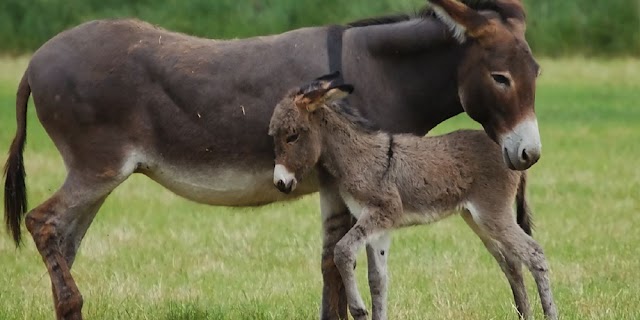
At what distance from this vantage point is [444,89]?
7578 millimetres

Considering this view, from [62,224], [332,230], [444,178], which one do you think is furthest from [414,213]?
[62,224]

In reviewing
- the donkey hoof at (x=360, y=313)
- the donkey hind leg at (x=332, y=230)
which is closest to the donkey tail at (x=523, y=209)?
the donkey hind leg at (x=332, y=230)

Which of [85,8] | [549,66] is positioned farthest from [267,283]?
[85,8]

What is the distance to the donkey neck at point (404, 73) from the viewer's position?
7.55 metres

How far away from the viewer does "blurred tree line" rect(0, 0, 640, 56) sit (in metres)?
25.9

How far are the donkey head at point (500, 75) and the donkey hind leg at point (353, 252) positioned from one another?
837mm

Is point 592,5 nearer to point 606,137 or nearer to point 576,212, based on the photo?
point 606,137

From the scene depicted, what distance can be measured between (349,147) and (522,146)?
3.41 feet

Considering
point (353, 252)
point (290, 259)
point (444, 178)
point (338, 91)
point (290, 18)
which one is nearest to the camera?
point (353, 252)

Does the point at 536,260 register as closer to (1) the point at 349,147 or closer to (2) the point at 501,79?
(2) the point at 501,79

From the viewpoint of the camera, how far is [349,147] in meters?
7.45

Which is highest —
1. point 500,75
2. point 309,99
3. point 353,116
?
point 500,75

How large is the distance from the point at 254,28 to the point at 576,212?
14.4 metres

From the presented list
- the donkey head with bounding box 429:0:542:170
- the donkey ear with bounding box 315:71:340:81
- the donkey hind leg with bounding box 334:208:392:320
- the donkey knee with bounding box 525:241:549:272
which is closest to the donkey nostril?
the donkey head with bounding box 429:0:542:170
